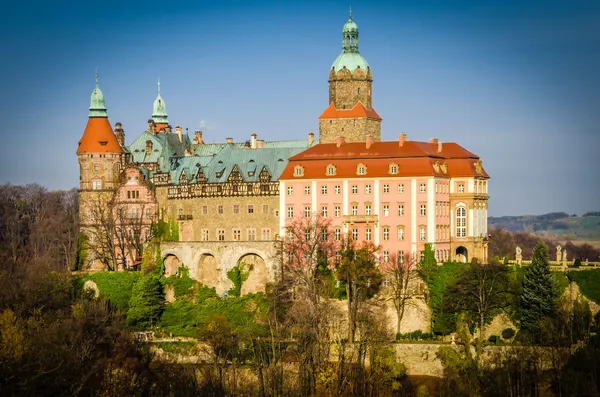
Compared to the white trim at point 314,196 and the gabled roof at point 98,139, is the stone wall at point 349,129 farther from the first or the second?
the gabled roof at point 98,139

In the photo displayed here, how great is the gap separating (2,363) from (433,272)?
29317 mm

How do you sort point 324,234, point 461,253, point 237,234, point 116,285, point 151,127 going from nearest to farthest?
point 324,234, point 461,253, point 116,285, point 237,234, point 151,127

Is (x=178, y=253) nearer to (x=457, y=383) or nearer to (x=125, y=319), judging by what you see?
(x=125, y=319)

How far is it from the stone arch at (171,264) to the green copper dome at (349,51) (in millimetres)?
17649

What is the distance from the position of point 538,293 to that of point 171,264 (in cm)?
2570

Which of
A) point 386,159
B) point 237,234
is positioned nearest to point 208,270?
point 237,234

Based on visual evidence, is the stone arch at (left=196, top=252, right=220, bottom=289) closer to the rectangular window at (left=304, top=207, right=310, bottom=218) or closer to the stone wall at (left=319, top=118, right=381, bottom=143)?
the rectangular window at (left=304, top=207, right=310, bottom=218)

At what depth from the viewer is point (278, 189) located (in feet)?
289

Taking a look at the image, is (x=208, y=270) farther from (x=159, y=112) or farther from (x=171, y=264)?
(x=159, y=112)

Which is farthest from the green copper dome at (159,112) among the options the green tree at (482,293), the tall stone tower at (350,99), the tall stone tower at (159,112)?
the green tree at (482,293)

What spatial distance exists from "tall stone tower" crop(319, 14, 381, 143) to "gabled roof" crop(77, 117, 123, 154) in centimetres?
1559

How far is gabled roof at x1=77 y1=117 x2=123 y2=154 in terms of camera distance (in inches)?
3716

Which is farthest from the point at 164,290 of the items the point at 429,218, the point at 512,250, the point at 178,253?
the point at 512,250

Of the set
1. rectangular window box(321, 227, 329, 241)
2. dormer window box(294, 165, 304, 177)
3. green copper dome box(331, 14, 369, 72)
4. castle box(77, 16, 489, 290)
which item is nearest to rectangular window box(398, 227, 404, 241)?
castle box(77, 16, 489, 290)
